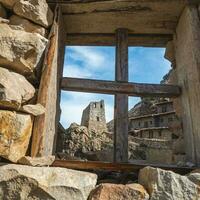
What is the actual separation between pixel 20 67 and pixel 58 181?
4.13 ft

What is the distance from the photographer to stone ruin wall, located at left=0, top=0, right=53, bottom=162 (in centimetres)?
247

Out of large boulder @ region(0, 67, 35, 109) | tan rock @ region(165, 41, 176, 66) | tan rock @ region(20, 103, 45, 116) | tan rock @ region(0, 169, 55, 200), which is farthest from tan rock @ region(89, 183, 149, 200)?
tan rock @ region(165, 41, 176, 66)

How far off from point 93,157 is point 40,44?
10.6 feet

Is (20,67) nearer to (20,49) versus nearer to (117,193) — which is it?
(20,49)

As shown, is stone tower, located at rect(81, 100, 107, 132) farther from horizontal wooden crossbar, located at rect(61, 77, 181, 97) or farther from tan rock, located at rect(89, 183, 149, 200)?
tan rock, located at rect(89, 183, 149, 200)

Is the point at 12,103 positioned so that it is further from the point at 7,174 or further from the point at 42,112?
the point at 7,174

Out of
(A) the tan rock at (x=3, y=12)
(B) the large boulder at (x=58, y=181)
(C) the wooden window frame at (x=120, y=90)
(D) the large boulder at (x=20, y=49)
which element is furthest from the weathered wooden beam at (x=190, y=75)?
(A) the tan rock at (x=3, y=12)

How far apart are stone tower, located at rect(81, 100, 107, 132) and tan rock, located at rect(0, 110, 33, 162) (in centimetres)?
2452

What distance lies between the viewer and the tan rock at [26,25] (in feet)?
10.4

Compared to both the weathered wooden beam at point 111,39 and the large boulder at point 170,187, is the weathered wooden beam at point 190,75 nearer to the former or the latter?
the weathered wooden beam at point 111,39

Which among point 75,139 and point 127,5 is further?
point 75,139

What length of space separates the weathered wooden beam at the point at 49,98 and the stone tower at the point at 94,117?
23.7m

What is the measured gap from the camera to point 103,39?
4.38 m

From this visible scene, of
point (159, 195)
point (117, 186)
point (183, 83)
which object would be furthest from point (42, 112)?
point (183, 83)
